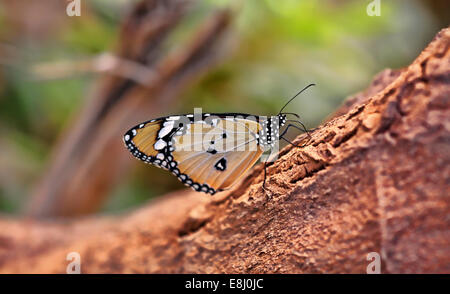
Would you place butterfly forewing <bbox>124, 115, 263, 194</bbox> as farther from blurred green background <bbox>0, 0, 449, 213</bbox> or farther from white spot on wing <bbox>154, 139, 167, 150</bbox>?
blurred green background <bbox>0, 0, 449, 213</bbox>

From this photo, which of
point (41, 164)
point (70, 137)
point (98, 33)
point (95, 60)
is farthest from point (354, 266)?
point (41, 164)

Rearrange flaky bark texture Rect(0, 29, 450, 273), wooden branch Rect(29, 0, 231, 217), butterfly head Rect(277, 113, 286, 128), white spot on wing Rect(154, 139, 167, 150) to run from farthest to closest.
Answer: wooden branch Rect(29, 0, 231, 217) → white spot on wing Rect(154, 139, 167, 150) → butterfly head Rect(277, 113, 286, 128) → flaky bark texture Rect(0, 29, 450, 273)

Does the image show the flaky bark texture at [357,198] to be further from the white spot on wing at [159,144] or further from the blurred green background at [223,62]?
the blurred green background at [223,62]

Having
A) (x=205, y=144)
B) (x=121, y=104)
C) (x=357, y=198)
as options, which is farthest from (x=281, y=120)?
(x=121, y=104)

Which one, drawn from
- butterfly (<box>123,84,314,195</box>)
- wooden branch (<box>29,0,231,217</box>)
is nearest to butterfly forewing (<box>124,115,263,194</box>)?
butterfly (<box>123,84,314,195</box>)

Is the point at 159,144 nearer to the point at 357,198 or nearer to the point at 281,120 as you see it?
the point at 281,120
